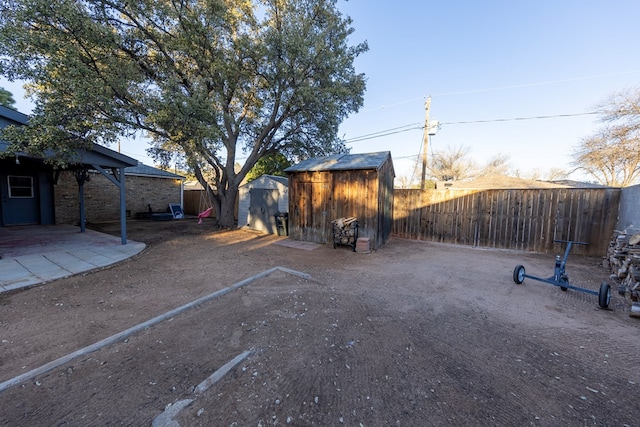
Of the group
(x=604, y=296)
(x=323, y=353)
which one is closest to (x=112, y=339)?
(x=323, y=353)

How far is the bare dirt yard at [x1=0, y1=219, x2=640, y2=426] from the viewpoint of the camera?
1.65m

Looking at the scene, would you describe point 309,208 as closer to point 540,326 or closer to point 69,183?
point 540,326

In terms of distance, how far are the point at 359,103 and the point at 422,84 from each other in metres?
3.64

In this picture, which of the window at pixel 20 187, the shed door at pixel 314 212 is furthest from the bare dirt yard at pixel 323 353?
the window at pixel 20 187

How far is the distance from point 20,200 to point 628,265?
1741 centimetres

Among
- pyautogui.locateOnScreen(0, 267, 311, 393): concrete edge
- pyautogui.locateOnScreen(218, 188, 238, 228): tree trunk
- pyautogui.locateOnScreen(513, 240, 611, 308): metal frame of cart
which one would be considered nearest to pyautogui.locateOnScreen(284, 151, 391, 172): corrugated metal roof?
pyautogui.locateOnScreen(513, 240, 611, 308): metal frame of cart

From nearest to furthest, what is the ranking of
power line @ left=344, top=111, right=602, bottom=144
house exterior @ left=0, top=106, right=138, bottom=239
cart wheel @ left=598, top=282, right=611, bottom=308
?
cart wheel @ left=598, top=282, right=611, bottom=308
house exterior @ left=0, top=106, right=138, bottom=239
power line @ left=344, top=111, right=602, bottom=144

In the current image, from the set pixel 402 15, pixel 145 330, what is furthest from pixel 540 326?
pixel 402 15

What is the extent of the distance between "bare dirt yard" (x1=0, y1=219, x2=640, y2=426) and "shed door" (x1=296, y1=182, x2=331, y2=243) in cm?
327

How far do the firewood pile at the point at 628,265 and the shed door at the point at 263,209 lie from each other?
8.73 m

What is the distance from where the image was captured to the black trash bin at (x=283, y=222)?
29.5 feet

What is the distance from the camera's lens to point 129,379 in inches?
75.1

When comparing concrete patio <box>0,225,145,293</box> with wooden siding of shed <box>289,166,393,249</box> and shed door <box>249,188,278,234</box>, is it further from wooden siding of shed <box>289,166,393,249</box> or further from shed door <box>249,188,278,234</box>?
wooden siding of shed <box>289,166,393,249</box>

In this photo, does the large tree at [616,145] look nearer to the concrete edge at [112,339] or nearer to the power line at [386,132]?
the power line at [386,132]
